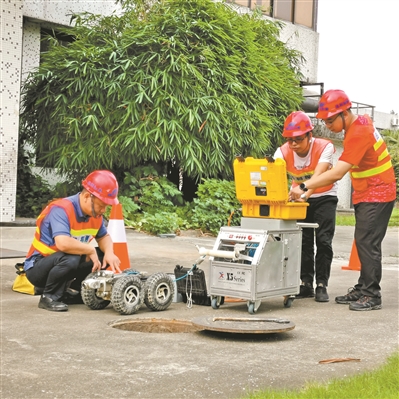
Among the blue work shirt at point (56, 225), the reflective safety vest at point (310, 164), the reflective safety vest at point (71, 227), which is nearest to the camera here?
the blue work shirt at point (56, 225)

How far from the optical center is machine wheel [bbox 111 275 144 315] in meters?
5.96

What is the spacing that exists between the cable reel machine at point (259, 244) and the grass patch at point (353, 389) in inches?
85.3

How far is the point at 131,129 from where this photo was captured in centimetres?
1295

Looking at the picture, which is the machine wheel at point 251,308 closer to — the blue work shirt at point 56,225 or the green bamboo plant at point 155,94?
the blue work shirt at point 56,225

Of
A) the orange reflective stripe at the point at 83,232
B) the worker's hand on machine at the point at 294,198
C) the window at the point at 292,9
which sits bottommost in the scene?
the orange reflective stripe at the point at 83,232

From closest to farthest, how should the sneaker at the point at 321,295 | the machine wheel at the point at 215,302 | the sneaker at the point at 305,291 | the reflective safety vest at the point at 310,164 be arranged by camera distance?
the machine wheel at the point at 215,302
the reflective safety vest at the point at 310,164
the sneaker at the point at 321,295
the sneaker at the point at 305,291

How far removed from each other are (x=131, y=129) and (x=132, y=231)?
1.82 meters

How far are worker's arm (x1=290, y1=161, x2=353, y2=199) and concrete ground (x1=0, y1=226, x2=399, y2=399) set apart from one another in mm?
1093

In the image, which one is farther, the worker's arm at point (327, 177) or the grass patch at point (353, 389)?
the worker's arm at point (327, 177)

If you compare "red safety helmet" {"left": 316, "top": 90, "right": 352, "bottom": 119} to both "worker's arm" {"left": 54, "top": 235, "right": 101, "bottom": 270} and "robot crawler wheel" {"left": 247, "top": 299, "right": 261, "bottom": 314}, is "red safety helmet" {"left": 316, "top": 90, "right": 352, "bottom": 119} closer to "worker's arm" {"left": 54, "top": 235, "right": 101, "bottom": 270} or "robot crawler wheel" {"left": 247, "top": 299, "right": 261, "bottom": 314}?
"robot crawler wheel" {"left": 247, "top": 299, "right": 261, "bottom": 314}

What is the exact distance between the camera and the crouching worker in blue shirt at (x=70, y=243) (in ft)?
19.8

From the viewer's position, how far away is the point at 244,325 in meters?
5.34

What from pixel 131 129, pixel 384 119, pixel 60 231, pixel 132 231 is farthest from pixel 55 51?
pixel 384 119

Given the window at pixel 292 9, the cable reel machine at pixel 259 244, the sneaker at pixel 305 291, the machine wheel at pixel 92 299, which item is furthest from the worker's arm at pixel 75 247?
the window at pixel 292 9
